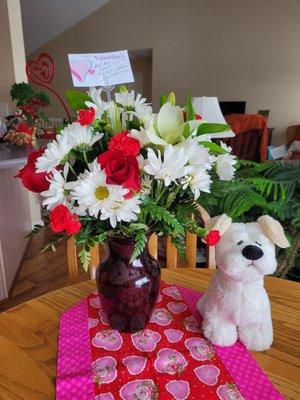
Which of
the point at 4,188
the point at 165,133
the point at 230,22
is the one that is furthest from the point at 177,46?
the point at 165,133

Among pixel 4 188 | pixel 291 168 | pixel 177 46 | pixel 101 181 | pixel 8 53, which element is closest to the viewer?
pixel 101 181

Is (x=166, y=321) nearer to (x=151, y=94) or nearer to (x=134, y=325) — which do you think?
(x=134, y=325)

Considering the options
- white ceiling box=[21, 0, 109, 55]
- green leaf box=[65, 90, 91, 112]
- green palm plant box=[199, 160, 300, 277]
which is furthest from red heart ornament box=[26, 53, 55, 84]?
white ceiling box=[21, 0, 109, 55]

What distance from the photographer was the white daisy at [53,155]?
1.59 feet

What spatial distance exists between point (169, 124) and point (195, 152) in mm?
69

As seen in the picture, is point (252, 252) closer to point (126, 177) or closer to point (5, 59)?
point (126, 177)

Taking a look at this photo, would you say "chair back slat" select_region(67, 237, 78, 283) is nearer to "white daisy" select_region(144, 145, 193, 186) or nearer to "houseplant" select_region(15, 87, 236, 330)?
"houseplant" select_region(15, 87, 236, 330)

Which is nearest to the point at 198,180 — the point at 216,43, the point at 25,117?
the point at 25,117

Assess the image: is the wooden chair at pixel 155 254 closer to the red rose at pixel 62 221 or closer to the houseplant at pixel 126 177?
the houseplant at pixel 126 177

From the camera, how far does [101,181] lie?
46 cm

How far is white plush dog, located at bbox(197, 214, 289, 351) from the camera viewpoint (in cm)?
58

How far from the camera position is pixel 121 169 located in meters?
0.45

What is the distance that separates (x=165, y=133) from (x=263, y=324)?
0.44 m

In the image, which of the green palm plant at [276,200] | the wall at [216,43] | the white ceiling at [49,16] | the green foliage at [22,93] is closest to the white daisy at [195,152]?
the green palm plant at [276,200]
